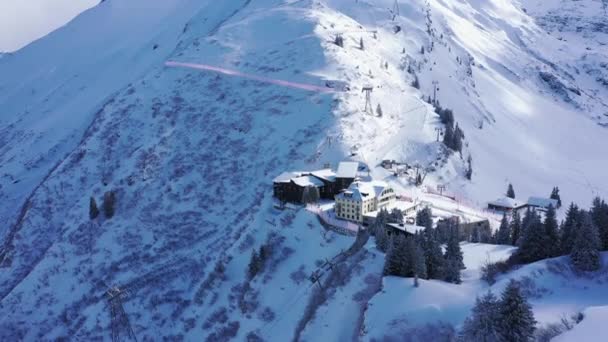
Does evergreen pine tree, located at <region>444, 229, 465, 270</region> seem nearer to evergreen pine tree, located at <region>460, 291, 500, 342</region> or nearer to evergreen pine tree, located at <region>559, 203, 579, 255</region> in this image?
evergreen pine tree, located at <region>559, 203, 579, 255</region>

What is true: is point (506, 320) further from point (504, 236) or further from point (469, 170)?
point (469, 170)

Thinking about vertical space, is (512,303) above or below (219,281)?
above

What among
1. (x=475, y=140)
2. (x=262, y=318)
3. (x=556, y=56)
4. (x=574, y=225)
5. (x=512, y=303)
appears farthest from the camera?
(x=556, y=56)

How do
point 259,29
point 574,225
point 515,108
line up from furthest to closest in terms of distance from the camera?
1. point 515,108
2. point 259,29
3. point 574,225

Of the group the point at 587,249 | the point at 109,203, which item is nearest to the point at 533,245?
the point at 587,249

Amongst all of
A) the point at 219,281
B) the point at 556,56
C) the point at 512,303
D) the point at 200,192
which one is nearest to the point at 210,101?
the point at 200,192

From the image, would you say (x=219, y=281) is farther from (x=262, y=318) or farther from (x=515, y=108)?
(x=515, y=108)
